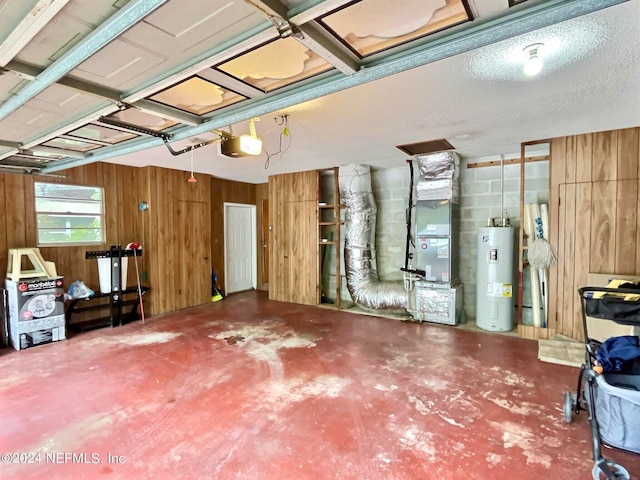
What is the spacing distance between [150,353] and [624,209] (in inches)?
214

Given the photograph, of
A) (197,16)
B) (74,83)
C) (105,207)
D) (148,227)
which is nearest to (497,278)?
(197,16)

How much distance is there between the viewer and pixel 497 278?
417 centimetres

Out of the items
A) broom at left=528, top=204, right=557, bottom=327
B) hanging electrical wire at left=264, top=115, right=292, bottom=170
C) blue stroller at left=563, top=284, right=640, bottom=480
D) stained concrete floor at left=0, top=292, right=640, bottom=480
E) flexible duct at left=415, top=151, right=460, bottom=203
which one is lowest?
stained concrete floor at left=0, top=292, right=640, bottom=480

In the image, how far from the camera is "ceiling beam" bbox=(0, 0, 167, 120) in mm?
1150

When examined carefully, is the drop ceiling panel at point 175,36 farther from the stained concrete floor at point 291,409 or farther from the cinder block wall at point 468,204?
the cinder block wall at point 468,204

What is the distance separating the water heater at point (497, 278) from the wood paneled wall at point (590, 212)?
1.54ft

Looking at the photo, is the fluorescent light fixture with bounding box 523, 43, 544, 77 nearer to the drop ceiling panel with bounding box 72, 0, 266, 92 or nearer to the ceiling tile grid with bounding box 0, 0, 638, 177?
the ceiling tile grid with bounding box 0, 0, 638, 177

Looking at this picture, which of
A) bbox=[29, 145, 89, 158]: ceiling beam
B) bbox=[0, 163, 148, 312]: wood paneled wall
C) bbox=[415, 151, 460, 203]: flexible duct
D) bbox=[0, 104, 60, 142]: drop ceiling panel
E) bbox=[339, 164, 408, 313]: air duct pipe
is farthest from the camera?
bbox=[339, 164, 408, 313]: air duct pipe

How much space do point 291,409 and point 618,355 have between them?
2.27 m

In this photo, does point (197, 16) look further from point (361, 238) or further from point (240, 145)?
point (361, 238)

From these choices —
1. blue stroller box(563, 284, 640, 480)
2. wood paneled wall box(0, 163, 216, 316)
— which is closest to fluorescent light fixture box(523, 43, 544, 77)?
blue stroller box(563, 284, 640, 480)

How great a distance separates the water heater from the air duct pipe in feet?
4.09

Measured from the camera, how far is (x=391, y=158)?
4750 millimetres

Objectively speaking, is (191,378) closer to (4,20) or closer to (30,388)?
(30,388)
